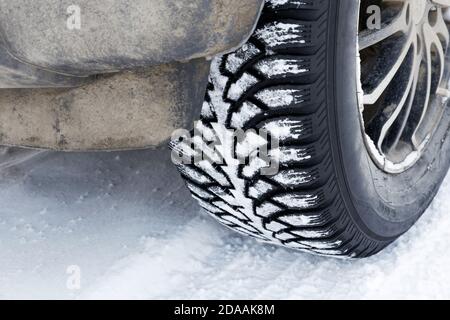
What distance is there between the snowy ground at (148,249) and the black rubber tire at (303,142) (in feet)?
0.31

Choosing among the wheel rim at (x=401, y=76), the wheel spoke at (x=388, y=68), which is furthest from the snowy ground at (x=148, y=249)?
the wheel spoke at (x=388, y=68)

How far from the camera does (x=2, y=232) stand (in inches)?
64.8

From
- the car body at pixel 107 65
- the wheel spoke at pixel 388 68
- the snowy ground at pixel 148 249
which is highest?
the wheel spoke at pixel 388 68

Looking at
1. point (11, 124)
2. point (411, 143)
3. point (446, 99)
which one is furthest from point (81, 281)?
point (446, 99)

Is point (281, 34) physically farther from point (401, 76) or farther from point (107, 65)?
point (401, 76)

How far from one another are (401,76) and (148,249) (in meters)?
0.73

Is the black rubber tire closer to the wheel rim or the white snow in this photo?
the white snow

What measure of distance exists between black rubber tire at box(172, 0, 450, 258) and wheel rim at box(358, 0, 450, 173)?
5.0 inches

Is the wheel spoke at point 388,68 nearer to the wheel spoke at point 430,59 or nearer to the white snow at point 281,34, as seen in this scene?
the wheel spoke at point 430,59

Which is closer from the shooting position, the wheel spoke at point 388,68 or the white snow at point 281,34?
the white snow at point 281,34

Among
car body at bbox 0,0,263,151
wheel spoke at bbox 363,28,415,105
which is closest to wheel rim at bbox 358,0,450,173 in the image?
wheel spoke at bbox 363,28,415,105

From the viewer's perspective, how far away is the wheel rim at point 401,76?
1.48 metres

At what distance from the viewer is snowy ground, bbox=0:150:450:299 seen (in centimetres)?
148
